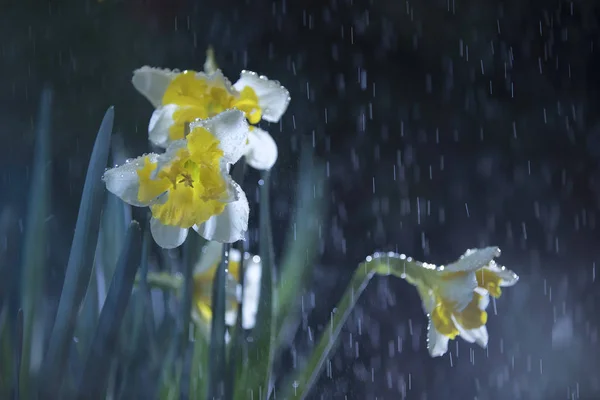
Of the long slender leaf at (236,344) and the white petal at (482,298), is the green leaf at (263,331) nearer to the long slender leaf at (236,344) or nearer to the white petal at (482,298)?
the long slender leaf at (236,344)

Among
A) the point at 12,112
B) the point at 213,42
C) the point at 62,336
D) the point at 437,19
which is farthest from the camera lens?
the point at 437,19

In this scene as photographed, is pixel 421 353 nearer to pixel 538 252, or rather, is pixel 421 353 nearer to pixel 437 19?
pixel 538 252

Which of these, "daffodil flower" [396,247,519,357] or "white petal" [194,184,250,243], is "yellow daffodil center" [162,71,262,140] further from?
"daffodil flower" [396,247,519,357]

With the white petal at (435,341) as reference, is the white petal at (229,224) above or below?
above

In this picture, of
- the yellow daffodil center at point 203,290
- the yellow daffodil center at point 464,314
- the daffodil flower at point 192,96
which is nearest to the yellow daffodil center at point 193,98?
the daffodil flower at point 192,96

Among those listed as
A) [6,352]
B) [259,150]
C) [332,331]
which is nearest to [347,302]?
[332,331]

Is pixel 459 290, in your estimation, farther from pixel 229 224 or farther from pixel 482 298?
pixel 229 224

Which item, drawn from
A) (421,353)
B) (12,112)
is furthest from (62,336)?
(421,353)
